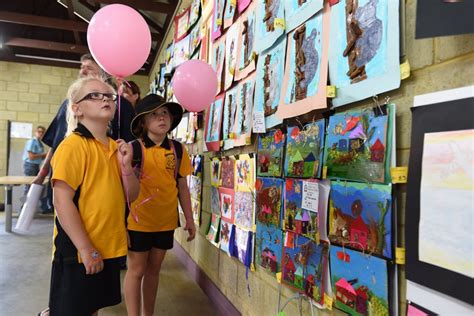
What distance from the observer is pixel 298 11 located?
134 centimetres

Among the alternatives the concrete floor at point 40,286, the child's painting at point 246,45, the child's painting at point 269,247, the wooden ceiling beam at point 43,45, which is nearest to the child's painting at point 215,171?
the child's painting at point 246,45

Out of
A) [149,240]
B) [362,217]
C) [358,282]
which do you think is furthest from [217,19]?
[358,282]

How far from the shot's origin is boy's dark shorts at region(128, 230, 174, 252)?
174 cm

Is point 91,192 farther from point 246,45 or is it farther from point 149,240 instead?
point 246,45

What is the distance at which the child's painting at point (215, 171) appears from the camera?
7.34 ft

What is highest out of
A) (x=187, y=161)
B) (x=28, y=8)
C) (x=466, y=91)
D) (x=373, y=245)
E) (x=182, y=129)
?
(x=28, y=8)

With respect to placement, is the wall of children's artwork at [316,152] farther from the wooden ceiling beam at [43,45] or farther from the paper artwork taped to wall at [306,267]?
the wooden ceiling beam at [43,45]

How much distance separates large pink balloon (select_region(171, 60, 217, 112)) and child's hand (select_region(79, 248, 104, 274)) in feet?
3.61

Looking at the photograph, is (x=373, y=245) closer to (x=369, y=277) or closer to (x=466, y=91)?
(x=369, y=277)

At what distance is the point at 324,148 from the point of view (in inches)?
44.9

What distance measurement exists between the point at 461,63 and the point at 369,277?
1.89 feet

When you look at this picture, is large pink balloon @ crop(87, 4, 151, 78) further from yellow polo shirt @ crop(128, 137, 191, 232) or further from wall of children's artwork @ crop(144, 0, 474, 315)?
wall of children's artwork @ crop(144, 0, 474, 315)

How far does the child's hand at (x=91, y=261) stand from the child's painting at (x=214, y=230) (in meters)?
1.07

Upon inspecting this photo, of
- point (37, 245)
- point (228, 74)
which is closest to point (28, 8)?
point (37, 245)
